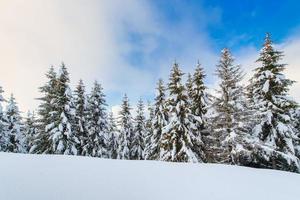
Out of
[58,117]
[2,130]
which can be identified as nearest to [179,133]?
[58,117]

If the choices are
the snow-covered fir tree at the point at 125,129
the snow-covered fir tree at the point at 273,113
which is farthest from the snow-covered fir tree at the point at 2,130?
the snow-covered fir tree at the point at 273,113

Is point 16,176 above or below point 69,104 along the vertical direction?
below

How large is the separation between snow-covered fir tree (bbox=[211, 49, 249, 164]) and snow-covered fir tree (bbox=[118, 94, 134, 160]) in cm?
1748

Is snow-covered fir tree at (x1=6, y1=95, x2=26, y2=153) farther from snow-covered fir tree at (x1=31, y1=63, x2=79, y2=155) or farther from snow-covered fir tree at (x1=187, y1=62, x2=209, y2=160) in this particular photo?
snow-covered fir tree at (x1=187, y1=62, x2=209, y2=160)

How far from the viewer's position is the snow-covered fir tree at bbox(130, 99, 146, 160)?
38.7m

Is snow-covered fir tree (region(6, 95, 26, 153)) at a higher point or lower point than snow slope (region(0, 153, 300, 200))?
higher

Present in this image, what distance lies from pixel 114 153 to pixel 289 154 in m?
27.6

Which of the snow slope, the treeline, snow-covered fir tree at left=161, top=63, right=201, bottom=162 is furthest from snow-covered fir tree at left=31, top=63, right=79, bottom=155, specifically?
the snow slope

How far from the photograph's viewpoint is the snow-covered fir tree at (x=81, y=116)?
27862 mm

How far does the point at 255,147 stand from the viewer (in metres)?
21.1

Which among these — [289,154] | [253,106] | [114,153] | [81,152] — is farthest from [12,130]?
[289,154]

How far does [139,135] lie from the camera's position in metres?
39.3

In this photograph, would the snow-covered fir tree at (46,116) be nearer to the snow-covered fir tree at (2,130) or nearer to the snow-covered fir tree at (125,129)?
the snow-covered fir tree at (2,130)

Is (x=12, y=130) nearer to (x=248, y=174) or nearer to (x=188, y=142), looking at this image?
(x=188, y=142)
